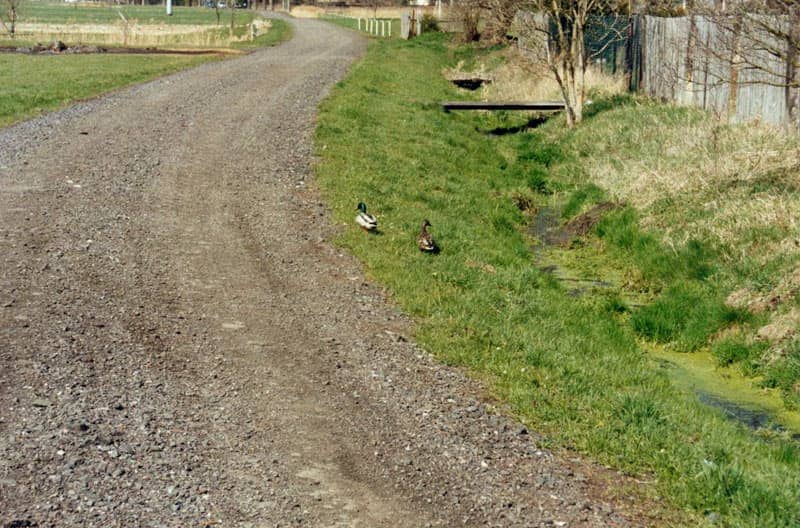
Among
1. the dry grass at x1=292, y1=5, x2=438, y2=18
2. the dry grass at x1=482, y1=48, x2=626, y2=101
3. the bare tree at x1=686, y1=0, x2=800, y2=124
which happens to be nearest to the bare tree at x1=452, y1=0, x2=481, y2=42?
the dry grass at x1=482, y1=48, x2=626, y2=101

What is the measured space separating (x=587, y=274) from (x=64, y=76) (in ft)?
73.8

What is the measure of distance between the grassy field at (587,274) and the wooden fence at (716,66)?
0.78m

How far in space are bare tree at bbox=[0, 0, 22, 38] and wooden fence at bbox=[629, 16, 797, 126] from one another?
4349 centimetres

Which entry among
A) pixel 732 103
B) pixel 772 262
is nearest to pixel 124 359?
pixel 772 262

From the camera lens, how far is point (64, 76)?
104 ft

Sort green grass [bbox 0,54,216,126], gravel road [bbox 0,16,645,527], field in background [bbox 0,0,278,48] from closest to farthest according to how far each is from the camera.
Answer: gravel road [bbox 0,16,645,527], green grass [bbox 0,54,216,126], field in background [bbox 0,0,278,48]

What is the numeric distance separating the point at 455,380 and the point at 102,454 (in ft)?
10.5

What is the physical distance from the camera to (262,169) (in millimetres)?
16750

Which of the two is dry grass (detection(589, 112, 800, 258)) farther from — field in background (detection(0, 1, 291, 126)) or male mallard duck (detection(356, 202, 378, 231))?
field in background (detection(0, 1, 291, 126))

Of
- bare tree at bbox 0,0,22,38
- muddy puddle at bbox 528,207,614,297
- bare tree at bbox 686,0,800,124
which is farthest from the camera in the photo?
bare tree at bbox 0,0,22,38

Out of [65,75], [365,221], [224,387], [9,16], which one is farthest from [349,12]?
[224,387]

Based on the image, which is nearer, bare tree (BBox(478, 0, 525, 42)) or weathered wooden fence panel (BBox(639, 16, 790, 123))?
weathered wooden fence panel (BBox(639, 16, 790, 123))

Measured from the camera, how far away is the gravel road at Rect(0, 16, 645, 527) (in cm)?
650

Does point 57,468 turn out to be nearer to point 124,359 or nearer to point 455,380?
point 124,359
